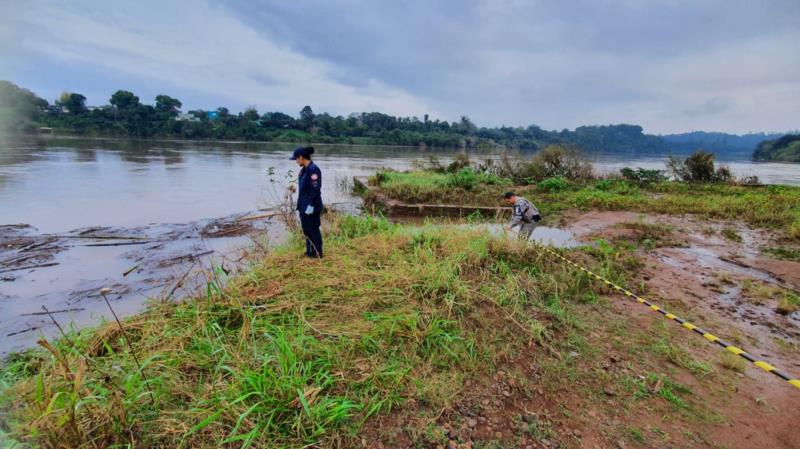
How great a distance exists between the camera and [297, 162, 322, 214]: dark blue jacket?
14.4 feet

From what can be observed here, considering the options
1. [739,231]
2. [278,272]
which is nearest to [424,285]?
[278,272]

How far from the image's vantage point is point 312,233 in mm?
4703

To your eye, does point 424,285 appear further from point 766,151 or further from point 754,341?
point 766,151

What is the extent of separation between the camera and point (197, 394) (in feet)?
7.16

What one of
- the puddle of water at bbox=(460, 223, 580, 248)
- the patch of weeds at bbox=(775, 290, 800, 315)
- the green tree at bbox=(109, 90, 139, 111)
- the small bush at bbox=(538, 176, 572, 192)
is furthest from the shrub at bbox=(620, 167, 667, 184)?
the green tree at bbox=(109, 90, 139, 111)

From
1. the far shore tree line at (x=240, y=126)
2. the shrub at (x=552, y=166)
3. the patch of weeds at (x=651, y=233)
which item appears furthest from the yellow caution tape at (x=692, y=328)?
the far shore tree line at (x=240, y=126)

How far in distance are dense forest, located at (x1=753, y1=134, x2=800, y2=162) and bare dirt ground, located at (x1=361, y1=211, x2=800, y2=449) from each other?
220 ft

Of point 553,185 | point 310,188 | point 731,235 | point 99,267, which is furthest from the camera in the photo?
point 553,185

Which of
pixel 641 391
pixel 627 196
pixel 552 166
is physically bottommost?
pixel 641 391

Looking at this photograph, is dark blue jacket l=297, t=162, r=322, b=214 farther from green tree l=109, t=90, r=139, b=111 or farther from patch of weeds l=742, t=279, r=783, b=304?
green tree l=109, t=90, r=139, b=111

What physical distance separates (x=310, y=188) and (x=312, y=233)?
2.09 feet

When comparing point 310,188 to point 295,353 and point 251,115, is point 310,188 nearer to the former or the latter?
point 295,353

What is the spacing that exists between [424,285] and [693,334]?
2673 mm

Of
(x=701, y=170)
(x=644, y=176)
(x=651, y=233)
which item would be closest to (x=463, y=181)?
(x=651, y=233)
